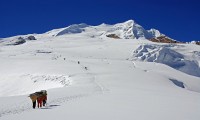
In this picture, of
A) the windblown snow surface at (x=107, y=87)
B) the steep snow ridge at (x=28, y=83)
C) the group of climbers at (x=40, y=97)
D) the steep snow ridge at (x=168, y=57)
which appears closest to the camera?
the windblown snow surface at (x=107, y=87)

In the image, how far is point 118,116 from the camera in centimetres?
1648

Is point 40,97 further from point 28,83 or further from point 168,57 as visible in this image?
point 168,57

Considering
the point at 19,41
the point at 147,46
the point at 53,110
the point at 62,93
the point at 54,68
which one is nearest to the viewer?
the point at 53,110

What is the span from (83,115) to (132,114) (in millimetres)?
2656

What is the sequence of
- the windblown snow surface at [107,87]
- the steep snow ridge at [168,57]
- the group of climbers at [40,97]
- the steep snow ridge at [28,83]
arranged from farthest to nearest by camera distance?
the steep snow ridge at [168,57]
the steep snow ridge at [28,83]
the group of climbers at [40,97]
the windblown snow surface at [107,87]

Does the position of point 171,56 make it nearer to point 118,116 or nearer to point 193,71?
point 193,71

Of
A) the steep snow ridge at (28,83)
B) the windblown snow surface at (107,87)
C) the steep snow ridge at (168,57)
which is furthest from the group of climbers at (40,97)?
the steep snow ridge at (168,57)

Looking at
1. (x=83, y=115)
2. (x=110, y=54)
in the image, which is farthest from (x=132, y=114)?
(x=110, y=54)

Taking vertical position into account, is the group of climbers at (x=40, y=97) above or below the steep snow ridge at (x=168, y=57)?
below

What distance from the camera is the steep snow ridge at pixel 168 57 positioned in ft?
286

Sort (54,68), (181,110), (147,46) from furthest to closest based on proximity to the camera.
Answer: (147,46) → (54,68) → (181,110)

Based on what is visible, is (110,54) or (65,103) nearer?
(65,103)

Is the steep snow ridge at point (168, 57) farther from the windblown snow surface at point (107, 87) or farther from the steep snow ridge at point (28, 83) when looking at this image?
the steep snow ridge at point (28, 83)

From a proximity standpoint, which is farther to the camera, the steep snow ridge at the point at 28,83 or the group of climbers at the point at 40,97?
the steep snow ridge at the point at 28,83
